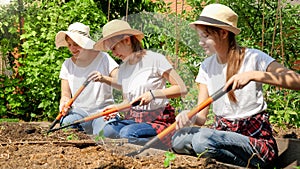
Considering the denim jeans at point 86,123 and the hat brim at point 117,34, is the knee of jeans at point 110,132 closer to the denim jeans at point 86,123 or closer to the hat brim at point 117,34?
the denim jeans at point 86,123

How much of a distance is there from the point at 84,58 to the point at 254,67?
1.18 metres

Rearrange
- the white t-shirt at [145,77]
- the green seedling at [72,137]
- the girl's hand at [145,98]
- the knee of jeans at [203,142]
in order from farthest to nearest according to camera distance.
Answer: the green seedling at [72,137]
the knee of jeans at [203,142]
the girl's hand at [145,98]
the white t-shirt at [145,77]

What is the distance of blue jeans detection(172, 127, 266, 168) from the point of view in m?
2.94

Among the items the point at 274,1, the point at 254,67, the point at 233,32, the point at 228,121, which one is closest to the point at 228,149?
the point at 228,121

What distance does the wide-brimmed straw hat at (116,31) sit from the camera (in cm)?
235

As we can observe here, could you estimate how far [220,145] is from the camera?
117 inches

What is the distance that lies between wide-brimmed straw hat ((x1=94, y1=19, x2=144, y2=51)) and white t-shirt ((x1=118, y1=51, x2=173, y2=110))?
0.12 m

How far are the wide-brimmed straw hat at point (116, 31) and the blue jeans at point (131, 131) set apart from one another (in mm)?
463

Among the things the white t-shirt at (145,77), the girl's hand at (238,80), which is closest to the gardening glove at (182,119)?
the white t-shirt at (145,77)

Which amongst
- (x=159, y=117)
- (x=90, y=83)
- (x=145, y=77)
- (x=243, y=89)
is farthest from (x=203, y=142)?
(x=90, y=83)

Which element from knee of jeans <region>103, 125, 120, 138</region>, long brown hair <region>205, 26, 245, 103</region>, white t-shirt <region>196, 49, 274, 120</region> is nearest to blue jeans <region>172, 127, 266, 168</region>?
white t-shirt <region>196, 49, 274, 120</region>

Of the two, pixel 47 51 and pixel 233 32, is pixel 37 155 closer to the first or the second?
pixel 233 32

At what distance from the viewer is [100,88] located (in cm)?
319

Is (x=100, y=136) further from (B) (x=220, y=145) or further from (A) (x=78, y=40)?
(A) (x=78, y=40)
